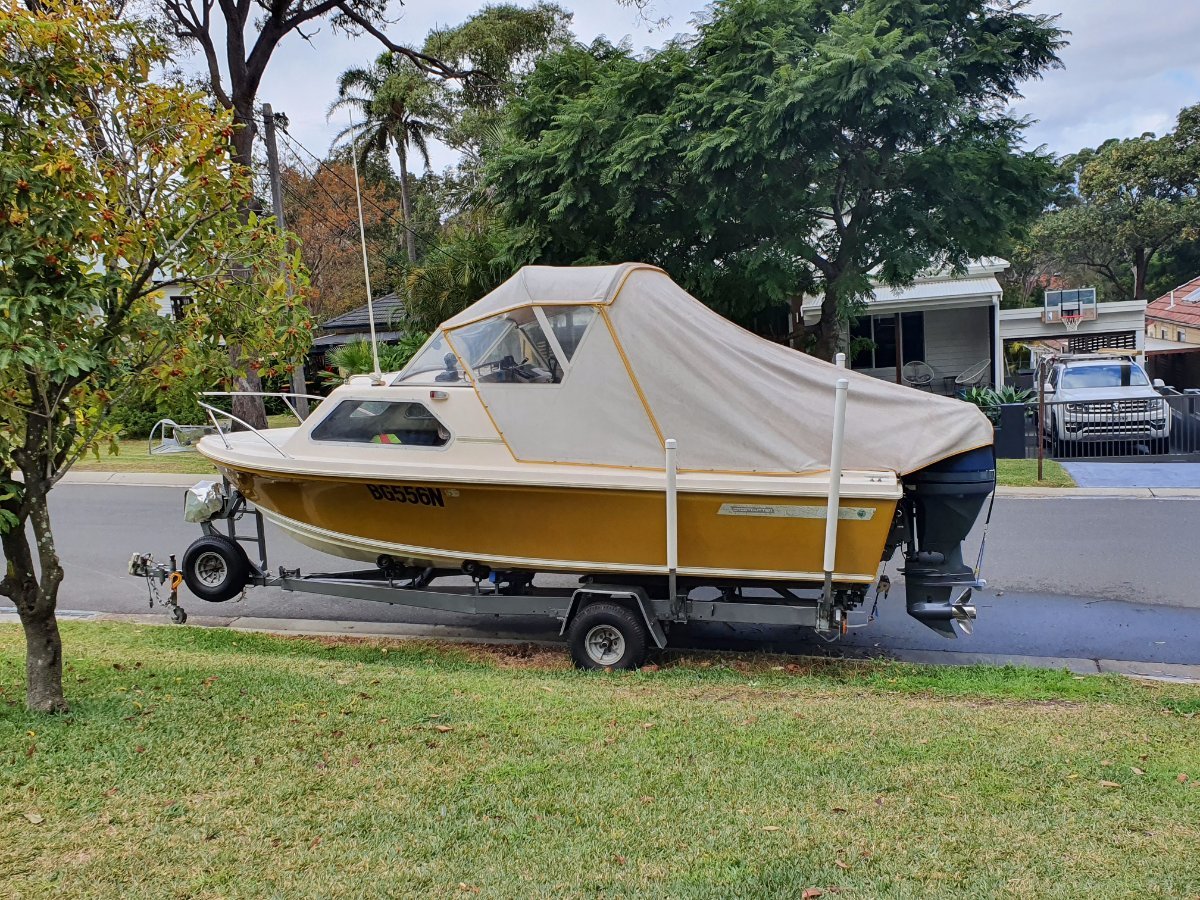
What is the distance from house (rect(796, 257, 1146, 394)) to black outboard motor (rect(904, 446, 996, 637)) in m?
18.3

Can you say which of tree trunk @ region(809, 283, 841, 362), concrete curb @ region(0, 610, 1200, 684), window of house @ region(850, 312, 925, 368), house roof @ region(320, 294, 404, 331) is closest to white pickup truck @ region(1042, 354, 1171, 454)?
tree trunk @ region(809, 283, 841, 362)

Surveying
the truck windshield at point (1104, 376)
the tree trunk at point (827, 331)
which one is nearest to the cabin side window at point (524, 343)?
the tree trunk at point (827, 331)

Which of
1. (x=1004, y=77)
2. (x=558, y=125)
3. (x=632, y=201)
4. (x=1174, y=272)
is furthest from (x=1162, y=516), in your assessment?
(x=1174, y=272)

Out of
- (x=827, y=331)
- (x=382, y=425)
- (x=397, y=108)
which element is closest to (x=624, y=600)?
(x=382, y=425)

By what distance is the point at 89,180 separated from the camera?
5086mm

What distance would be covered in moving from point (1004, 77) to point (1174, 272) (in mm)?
39688

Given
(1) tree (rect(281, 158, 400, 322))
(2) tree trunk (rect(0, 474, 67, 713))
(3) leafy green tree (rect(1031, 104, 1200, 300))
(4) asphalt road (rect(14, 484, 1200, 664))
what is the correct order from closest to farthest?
(2) tree trunk (rect(0, 474, 67, 713)) < (4) asphalt road (rect(14, 484, 1200, 664)) < (3) leafy green tree (rect(1031, 104, 1200, 300)) < (1) tree (rect(281, 158, 400, 322))

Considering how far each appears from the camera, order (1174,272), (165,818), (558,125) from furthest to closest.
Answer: (1174,272)
(558,125)
(165,818)

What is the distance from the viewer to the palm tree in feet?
111

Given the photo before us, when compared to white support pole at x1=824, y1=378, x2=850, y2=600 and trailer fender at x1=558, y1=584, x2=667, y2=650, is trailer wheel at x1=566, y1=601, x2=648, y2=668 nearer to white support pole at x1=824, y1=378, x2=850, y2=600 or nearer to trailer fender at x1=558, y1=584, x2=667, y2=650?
trailer fender at x1=558, y1=584, x2=667, y2=650

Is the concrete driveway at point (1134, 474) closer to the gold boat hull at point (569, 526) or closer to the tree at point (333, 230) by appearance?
the gold boat hull at point (569, 526)

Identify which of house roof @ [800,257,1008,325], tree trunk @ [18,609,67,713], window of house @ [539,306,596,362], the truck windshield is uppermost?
house roof @ [800,257,1008,325]

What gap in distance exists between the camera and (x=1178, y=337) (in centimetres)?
4034

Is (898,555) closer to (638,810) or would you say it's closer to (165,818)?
(638,810)
